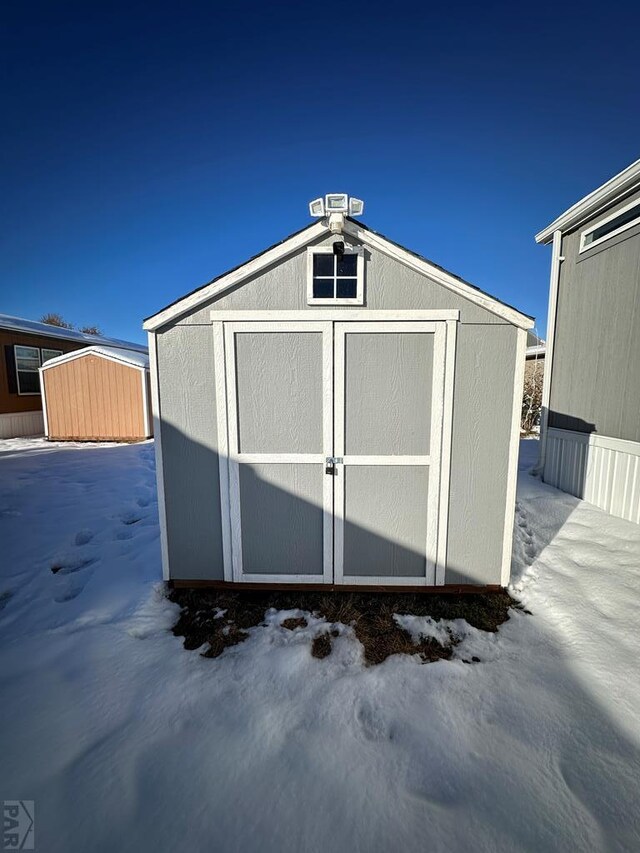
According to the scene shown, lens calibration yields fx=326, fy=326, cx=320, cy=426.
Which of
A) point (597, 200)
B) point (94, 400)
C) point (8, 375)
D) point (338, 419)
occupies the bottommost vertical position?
point (338, 419)

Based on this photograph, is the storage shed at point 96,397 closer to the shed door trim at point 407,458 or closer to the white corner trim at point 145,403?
the white corner trim at point 145,403

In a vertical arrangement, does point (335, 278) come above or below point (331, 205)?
below

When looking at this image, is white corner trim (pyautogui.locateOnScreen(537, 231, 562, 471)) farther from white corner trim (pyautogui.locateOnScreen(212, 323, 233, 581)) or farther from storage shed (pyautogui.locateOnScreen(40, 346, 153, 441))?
storage shed (pyautogui.locateOnScreen(40, 346, 153, 441))

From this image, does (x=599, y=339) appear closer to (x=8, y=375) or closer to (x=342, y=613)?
(x=342, y=613)

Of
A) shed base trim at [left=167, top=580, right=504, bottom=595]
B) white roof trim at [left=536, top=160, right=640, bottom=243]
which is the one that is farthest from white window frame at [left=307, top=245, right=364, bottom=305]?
white roof trim at [left=536, top=160, right=640, bottom=243]

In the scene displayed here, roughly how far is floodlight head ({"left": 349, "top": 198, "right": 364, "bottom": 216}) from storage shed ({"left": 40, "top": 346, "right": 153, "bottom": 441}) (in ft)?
29.1

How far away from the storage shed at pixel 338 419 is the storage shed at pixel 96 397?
801 cm

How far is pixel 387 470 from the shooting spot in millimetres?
2854

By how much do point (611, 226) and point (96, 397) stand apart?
1216 centimetres

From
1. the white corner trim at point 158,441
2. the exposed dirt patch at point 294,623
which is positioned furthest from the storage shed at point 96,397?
the exposed dirt patch at point 294,623

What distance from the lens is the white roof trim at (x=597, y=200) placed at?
4004mm

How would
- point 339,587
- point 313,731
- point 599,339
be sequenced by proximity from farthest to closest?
point 599,339, point 339,587, point 313,731

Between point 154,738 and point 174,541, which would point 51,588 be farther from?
point 154,738

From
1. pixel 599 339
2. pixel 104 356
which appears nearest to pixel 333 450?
pixel 599 339
